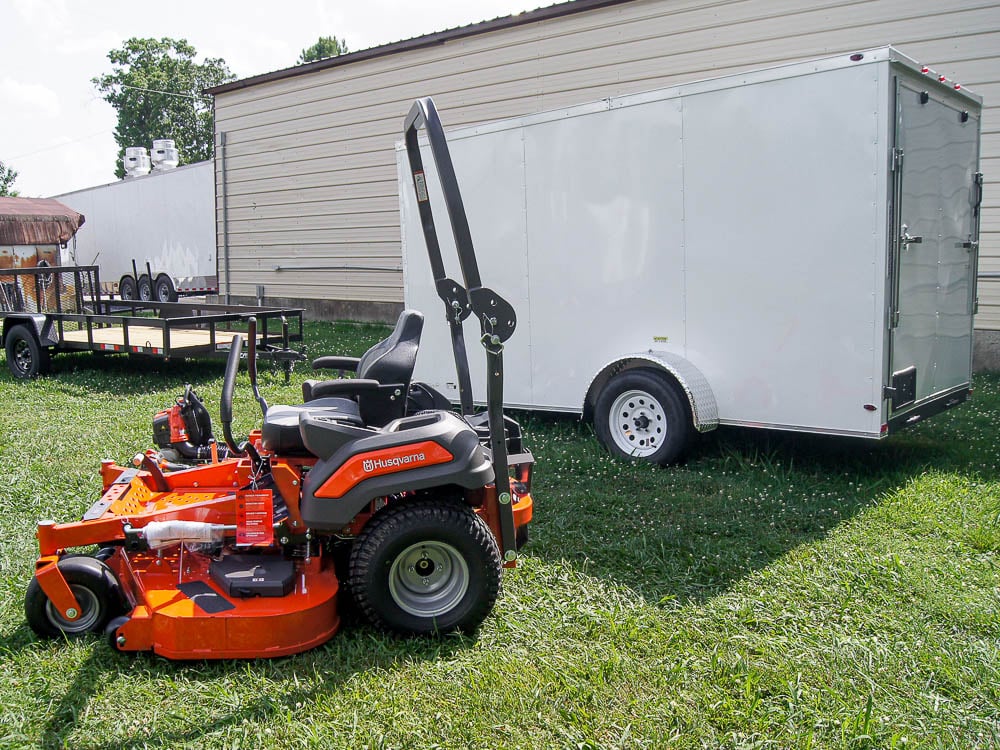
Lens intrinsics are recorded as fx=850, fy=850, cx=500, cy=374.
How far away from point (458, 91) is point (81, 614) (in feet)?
37.4

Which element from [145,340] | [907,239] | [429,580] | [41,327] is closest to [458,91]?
[145,340]

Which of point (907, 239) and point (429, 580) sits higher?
point (907, 239)

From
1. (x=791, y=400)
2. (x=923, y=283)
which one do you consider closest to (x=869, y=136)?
(x=923, y=283)

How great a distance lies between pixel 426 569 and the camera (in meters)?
3.77

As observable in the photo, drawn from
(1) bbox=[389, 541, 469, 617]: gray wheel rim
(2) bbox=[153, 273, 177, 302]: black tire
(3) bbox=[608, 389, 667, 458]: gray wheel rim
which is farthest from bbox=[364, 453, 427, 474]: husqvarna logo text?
(2) bbox=[153, 273, 177, 302]: black tire

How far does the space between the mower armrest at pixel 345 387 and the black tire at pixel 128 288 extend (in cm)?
2001

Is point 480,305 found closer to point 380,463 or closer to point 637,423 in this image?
point 380,463

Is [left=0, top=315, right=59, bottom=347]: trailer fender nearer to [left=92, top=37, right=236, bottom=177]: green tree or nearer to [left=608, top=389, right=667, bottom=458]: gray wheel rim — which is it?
[left=608, top=389, right=667, bottom=458]: gray wheel rim

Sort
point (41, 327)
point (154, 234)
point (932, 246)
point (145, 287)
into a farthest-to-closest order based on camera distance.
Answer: point (154, 234) → point (145, 287) → point (41, 327) → point (932, 246)

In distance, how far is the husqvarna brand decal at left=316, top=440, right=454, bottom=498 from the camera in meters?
3.52

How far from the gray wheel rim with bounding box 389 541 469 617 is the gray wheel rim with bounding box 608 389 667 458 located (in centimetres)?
307

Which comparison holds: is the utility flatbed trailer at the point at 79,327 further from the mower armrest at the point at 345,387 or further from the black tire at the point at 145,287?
the black tire at the point at 145,287

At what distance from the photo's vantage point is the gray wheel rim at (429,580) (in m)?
3.67

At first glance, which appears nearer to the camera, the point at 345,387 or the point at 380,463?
the point at 380,463
